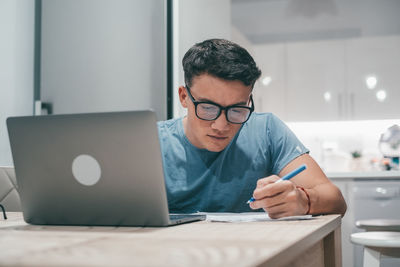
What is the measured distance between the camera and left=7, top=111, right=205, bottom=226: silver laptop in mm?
810

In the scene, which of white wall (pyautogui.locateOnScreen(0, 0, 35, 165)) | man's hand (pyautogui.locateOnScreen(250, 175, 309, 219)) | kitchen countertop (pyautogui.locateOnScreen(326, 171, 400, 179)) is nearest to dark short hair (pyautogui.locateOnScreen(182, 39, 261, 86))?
man's hand (pyautogui.locateOnScreen(250, 175, 309, 219))

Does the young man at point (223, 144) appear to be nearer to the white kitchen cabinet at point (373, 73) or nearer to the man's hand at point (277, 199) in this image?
the man's hand at point (277, 199)

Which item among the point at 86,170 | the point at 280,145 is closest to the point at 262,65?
the point at 280,145

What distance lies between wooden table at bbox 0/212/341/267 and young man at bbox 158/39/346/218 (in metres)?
0.41

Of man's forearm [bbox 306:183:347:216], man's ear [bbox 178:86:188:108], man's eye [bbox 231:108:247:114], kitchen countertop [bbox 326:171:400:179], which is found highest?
man's ear [bbox 178:86:188:108]

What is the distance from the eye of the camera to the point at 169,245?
597 mm

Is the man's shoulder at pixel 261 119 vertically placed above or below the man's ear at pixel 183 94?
below

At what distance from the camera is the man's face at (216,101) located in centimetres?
129

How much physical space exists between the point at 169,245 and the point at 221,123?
0.70 m

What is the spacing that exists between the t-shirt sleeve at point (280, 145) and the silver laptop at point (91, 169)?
1.92 feet

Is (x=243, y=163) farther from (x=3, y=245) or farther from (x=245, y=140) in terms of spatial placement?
(x=3, y=245)

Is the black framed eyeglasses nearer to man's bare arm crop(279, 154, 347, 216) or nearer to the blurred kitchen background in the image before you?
man's bare arm crop(279, 154, 347, 216)

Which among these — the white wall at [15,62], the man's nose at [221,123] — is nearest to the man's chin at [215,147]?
the man's nose at [221,123]

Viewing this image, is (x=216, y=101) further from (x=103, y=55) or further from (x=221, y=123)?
(x=103, y=55)
